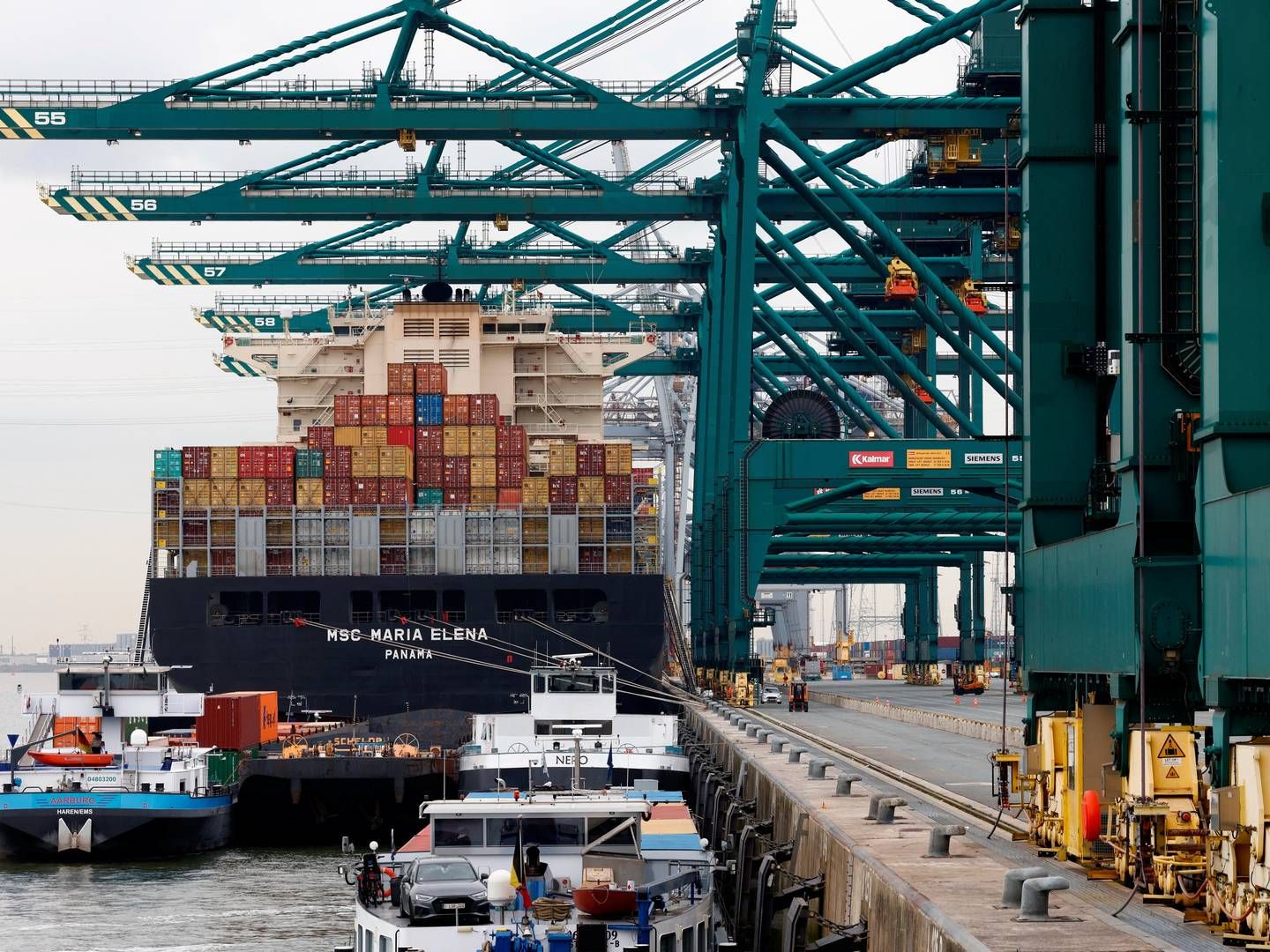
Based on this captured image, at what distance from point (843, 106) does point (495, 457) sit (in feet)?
62.8

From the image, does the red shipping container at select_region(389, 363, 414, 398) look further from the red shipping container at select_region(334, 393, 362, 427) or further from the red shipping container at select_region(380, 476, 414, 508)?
the red shipping container at select_region(380, 476, 414, 508)

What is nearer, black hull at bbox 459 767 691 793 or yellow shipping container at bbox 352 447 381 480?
black hull at bbox 459 767 691 793

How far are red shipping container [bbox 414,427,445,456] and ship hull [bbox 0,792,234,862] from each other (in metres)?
26.7

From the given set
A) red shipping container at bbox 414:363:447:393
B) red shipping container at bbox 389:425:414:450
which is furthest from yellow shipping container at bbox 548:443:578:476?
red shipping container at bbox 414:363:447:393

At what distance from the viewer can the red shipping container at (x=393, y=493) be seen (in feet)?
216

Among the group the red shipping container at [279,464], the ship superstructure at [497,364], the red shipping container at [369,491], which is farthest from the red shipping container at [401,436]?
the ship superstructure at [497,364]

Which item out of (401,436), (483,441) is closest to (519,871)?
(483,441)

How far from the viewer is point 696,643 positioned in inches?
3243

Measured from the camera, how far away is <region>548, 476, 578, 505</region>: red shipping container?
66312mm

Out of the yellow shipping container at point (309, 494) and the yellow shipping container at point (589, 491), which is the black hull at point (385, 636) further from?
the yellow shipping container at point (589, 491)

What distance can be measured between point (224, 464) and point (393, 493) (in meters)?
6.09

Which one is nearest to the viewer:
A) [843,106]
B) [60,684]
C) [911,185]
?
[60,684]

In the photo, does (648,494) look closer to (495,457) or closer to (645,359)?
(495,457)

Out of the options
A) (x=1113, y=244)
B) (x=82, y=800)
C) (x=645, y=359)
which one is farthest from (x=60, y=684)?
(x=645, y=359)
